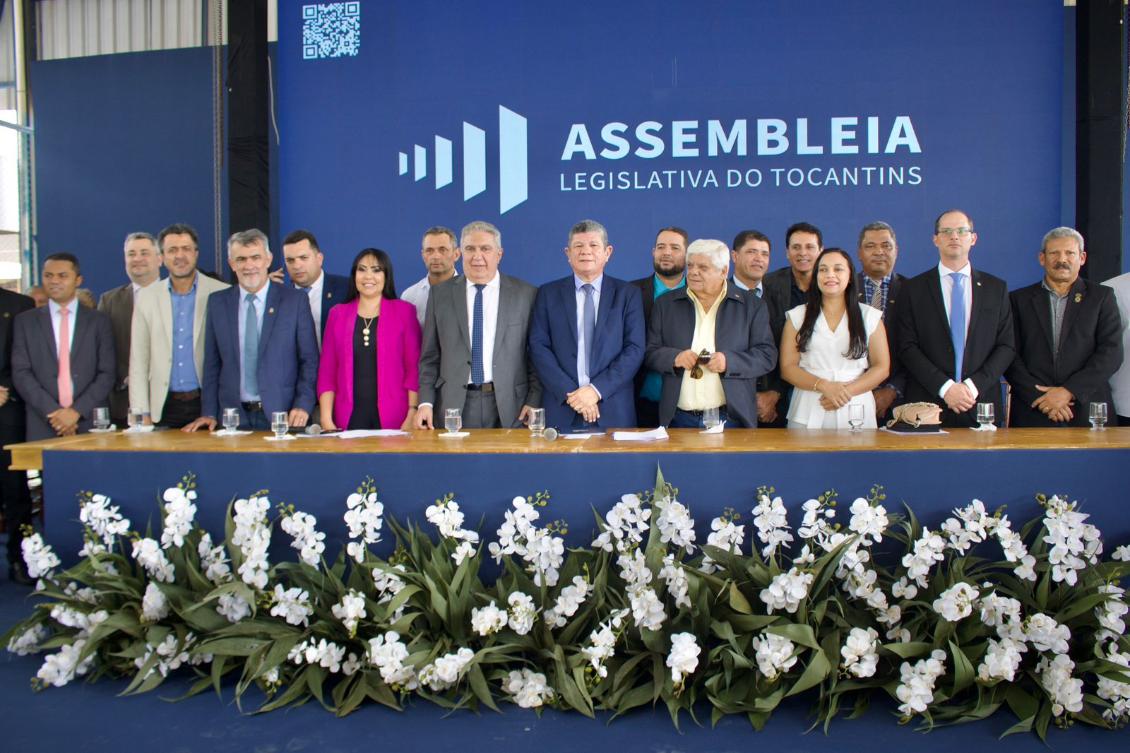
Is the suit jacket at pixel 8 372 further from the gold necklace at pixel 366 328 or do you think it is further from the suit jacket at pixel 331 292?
the gold necklace at pixel 366 328

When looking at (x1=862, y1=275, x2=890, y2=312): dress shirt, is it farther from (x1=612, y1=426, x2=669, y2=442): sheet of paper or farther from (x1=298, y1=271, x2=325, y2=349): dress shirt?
(x1=298, y1=271, x2=325, y2=349): dress shirt

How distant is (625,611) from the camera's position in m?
2.46

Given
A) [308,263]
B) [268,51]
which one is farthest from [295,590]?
[268,51]

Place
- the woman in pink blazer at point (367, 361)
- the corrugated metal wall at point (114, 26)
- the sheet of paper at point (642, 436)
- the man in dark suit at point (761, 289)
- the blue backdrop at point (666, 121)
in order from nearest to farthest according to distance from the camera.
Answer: the sheet of paper at point (642, 436) → the woman in pink blazer at point (367, 361) → the man in dark suit at point (761, 289) → the blue backdrop at point (666, 121) → the corrugated metal wall at point (114, 26)

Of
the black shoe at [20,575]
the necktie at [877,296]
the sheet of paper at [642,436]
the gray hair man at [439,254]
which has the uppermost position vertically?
the gray hair man at [439,254]

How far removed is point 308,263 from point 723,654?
116 inches

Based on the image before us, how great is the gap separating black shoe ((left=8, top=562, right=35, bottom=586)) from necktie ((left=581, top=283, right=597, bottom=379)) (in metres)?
2.84

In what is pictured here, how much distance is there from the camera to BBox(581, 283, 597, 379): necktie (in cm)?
373

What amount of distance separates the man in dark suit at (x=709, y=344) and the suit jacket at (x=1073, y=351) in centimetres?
132

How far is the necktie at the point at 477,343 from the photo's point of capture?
380cm

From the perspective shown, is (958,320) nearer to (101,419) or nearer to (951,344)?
(951,344)

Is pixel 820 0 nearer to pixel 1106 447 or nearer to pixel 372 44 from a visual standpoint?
pixel 372 44

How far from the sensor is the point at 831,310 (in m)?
3.74

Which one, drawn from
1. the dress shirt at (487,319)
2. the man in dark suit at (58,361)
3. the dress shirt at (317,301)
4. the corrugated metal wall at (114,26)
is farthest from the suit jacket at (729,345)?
the corrugated metal wall at (114,26)
